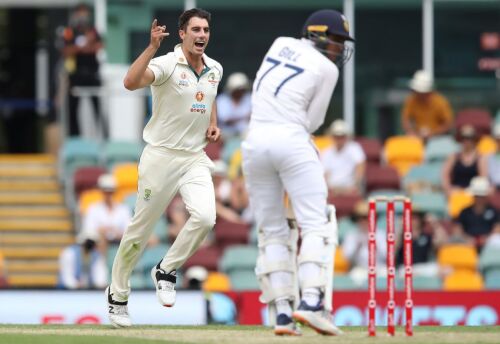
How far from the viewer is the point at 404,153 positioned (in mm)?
17250

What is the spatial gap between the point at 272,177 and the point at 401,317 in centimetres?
513

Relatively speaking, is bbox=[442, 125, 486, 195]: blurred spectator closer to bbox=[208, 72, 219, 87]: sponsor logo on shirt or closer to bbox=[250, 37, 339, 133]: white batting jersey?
bbox=[208, 72, 219, 87]: sponsor logo on shirt

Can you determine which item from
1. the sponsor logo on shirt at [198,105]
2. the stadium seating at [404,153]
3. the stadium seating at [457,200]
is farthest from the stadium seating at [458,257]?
the sponsor logo on shirt at [198,105]

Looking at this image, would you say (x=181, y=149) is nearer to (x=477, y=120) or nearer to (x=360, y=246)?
(x=360, y=246)

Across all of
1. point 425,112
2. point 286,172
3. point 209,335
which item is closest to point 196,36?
point 286,172

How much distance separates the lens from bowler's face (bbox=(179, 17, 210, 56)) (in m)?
9.68

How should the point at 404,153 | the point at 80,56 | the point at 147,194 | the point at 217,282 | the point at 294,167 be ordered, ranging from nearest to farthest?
the point at 294,167 < the point at 147,194 < the point at 217,282 < the point at 404,153 < the point at 80,56

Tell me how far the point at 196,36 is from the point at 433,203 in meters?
6.89

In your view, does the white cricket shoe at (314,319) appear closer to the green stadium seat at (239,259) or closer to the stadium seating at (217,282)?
the stadium seating at (217,282)

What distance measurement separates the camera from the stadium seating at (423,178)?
1659cm

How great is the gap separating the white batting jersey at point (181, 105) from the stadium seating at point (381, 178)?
6.81m

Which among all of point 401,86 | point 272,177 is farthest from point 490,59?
point 272,177

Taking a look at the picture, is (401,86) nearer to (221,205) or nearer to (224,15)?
(224,15)

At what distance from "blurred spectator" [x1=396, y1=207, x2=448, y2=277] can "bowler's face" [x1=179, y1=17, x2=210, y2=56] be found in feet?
18.7
